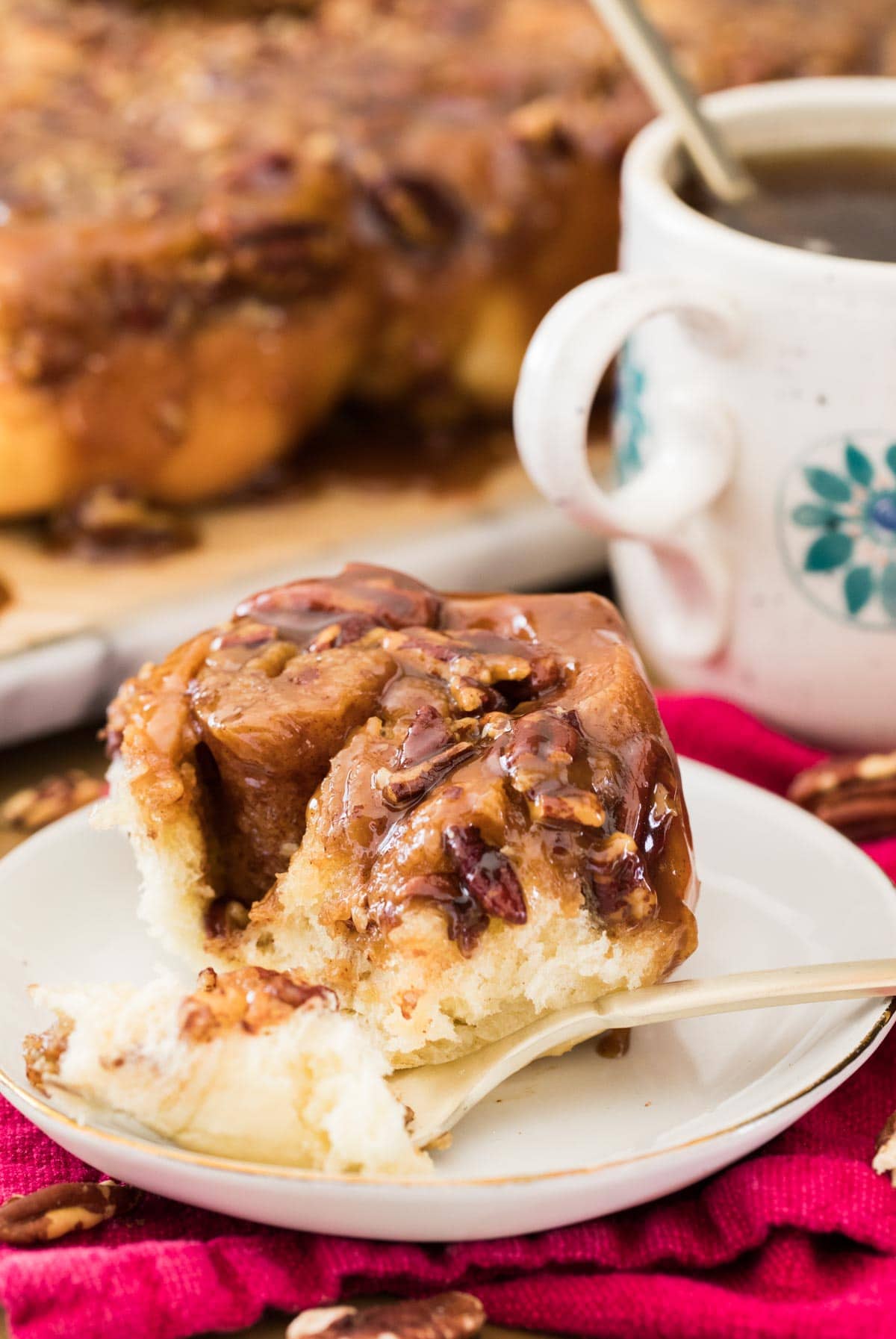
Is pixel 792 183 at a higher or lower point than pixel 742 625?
higher

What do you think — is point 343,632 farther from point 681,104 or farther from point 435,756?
point 681,104

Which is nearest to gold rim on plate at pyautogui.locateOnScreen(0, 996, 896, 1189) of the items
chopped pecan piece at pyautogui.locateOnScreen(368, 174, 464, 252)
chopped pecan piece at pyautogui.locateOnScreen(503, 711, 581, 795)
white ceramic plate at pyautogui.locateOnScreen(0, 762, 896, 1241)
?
white ceramic plate at pyautogui.locateOnScreen(0, 762, 896, 1241)

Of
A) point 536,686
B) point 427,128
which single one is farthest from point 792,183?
point 536,686

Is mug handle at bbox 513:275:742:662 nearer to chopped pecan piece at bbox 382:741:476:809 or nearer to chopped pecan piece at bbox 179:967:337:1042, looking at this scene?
chopped pecan piece at bbox 382:741:476:809

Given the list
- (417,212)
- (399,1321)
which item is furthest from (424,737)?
(417,212)

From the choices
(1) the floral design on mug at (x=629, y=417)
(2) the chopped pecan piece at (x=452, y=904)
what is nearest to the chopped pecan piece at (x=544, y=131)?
(1) the floral design on mug at (x=629, y=417)

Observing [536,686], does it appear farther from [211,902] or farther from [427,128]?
[427,128]

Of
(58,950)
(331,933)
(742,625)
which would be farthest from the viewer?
(742,625)
